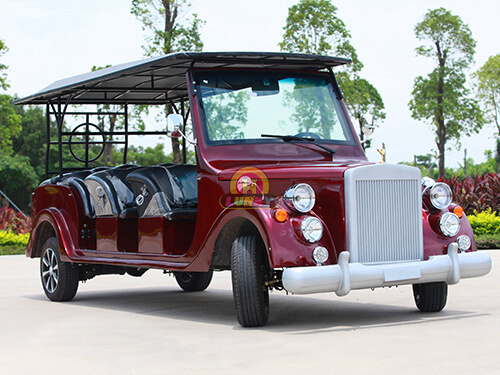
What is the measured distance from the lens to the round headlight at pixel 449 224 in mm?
7223

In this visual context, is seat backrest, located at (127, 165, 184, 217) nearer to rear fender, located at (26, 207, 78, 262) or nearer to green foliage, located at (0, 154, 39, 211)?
rear fender, located at (26, 207, 78, 262)

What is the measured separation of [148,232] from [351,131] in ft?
7.72

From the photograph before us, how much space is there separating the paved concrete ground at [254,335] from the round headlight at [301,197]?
1.02 m

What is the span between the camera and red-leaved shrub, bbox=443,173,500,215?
19812 millimetres

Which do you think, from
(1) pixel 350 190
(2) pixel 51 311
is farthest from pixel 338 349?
(2) pixel 51 311

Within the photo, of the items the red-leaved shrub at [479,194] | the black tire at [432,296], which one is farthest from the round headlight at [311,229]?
the red-leaved shrub at [479,194]

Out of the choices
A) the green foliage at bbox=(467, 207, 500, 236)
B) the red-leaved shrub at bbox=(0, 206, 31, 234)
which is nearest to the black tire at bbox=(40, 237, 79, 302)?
the green foliage at bbox=(467, 207, 500, 236)

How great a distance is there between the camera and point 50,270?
10.3 metres

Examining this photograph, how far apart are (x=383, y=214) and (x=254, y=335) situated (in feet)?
4.93

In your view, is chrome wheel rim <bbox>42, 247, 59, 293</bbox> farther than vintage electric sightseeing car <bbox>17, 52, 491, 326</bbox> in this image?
Yes

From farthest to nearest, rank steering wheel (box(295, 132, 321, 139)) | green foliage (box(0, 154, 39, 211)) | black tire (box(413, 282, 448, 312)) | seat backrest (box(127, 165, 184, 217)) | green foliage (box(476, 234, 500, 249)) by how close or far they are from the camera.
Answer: green foliage (box(0, 154, 39, 211))
green foliage (box(476, 234, 500, 249))
seat backrest (box(127, 165, 184, 217))
steering wheel (box(295, 132, 321, 139))
black tire (box(413, 282, 448, 312))

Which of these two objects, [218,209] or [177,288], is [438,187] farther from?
[177,288]

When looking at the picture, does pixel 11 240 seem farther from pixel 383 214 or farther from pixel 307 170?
pixel 383 214

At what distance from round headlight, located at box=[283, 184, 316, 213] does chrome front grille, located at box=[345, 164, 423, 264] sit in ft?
1.01
